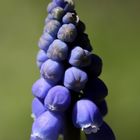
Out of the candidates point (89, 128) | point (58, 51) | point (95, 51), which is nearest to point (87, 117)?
point (89, 128)

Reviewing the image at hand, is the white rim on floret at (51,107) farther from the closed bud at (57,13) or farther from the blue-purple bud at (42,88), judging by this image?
the closed bud at (57,13)

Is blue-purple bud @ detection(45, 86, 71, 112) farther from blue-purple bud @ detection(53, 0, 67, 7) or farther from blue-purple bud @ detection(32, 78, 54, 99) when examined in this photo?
blue-purple bud @ detection(53, 0, 67, 7)

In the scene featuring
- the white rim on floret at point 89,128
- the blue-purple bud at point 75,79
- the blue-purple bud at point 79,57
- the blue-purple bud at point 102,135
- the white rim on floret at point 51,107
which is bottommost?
the blue-purple bud at point 102,135

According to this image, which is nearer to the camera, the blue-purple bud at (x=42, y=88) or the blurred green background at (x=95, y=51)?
the blue-purple bud at (x=42, y=88)

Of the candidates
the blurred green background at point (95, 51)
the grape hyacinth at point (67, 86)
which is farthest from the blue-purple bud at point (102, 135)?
the blurred green background at point (95, 51)

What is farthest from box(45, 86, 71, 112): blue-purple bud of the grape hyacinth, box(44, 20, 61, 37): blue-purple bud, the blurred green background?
the blurred green background

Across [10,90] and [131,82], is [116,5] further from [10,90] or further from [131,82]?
[10,90]

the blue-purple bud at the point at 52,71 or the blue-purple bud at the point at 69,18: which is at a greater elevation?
the blue-purple bud at the point at 69,18
